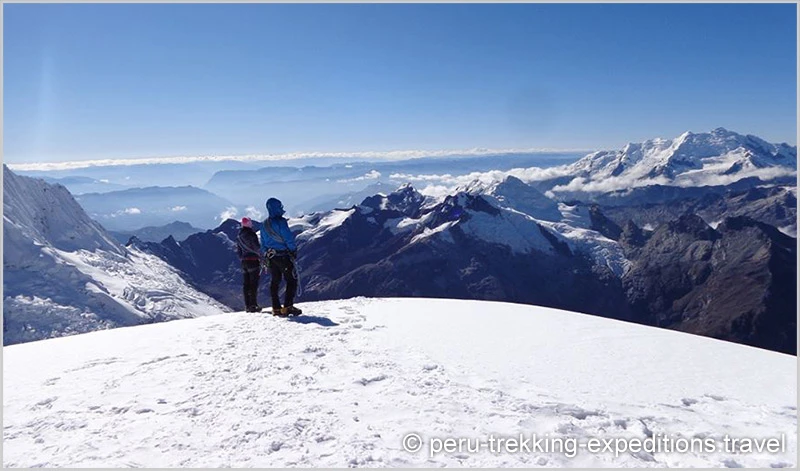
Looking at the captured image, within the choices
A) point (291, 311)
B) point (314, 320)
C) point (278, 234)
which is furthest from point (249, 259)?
point (314, 320)

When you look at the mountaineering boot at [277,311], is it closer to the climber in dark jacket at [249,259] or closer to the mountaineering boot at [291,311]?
the mountaineering boot at [291,311]

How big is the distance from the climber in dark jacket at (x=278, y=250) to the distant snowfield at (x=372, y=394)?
6.98 feet

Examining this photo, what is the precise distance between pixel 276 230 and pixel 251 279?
2964 millimetres

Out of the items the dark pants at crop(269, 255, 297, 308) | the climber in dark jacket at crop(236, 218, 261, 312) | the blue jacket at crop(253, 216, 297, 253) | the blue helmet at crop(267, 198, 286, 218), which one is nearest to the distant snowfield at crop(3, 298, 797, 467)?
the dark pants at crop(269, 255, 297, 308)

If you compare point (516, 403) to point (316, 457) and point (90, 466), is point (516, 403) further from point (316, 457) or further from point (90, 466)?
point (90, 466)

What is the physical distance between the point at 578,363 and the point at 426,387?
4.00m

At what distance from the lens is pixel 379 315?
15578 mm

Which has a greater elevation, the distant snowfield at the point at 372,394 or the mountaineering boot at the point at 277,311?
the distant snowfield at the point at 372,394

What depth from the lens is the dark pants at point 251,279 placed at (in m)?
17.7

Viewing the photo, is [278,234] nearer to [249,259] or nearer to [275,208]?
[275,208]

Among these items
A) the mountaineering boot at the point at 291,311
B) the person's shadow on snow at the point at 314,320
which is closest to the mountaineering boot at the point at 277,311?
the mountaineering boot at the point at 291,311

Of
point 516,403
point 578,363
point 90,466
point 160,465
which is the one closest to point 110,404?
point 90,466

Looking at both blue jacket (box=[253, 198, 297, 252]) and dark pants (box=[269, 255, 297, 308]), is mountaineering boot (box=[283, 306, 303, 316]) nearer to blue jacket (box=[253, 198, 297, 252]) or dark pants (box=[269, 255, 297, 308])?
dark pants (box=[269, 255, 297, 308])

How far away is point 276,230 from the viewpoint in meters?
16.1
